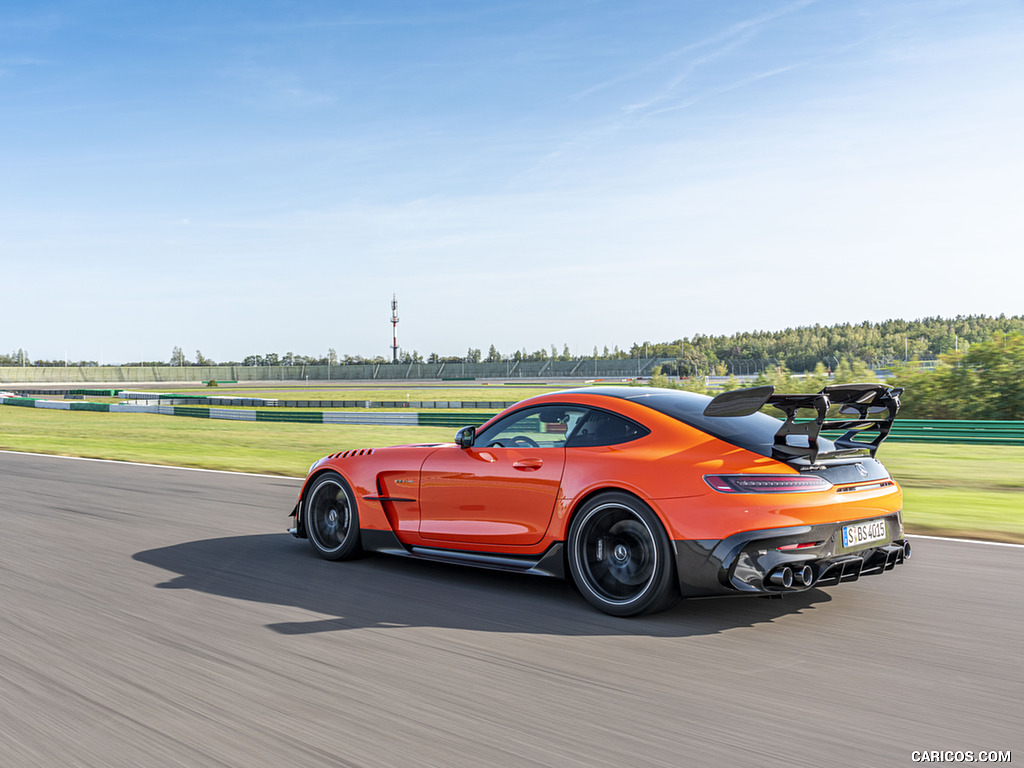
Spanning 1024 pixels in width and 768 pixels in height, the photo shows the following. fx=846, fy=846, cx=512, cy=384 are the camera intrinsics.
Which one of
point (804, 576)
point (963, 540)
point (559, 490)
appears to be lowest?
point (963, 540)

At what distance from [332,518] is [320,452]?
1099 centimetres

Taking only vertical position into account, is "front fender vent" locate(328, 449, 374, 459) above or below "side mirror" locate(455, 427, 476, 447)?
below

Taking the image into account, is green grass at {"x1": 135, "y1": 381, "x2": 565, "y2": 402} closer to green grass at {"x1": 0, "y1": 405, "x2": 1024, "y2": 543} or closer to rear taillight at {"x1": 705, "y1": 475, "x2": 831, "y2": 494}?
green grass at {"x1": 0, "y1": 405, "x2": 1024, "y2": 543}

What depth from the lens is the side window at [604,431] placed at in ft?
16.6

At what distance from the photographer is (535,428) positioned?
554 centimetres

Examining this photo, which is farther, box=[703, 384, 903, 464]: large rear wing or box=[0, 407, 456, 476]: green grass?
box=[0, 407, 456, 476]: green grass

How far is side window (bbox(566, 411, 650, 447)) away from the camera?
506 cm

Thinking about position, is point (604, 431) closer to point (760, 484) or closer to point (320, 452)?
point (760, 484)

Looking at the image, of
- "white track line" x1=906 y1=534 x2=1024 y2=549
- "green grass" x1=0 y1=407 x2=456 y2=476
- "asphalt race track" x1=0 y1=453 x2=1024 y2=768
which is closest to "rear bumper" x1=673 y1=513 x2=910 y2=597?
"asphalt race track" x1=0 y1=453 x2=1024 y2=768

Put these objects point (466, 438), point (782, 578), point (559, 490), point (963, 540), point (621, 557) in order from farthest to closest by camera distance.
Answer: point (963, 540)
point (466, 438)
point (559, 490)
point (621, 557)
point (782, 578)

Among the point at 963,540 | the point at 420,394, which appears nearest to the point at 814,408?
the point at 963,540

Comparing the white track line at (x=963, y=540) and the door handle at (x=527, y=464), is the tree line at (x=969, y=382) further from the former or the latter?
the door handle at (x=527, y=464)

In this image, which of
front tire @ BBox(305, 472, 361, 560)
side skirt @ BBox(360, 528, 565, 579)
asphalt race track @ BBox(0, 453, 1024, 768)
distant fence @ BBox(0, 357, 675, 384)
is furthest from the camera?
distant fence @ BBox(0, 357, 675, 384)

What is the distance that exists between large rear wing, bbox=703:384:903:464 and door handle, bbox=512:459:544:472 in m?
1.11
